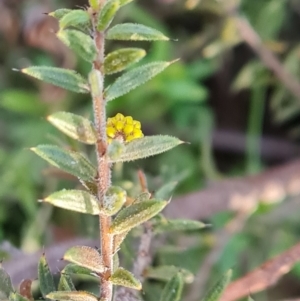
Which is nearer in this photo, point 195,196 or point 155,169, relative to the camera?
point 195,196

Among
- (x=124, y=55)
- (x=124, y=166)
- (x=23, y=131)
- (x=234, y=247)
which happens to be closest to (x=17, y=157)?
(x=23, y=131)

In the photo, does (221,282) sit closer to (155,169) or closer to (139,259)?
(139,259)

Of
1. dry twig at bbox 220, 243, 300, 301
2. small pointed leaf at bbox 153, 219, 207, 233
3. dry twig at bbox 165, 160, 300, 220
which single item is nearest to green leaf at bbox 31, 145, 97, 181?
small pointed leaf at bbox 153, 219, 207, 233

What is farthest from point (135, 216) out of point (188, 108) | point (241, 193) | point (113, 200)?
point (188, 108)

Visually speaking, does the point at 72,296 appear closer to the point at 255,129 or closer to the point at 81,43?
the point at 81,43

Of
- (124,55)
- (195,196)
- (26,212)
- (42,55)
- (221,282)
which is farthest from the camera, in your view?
(42,55)

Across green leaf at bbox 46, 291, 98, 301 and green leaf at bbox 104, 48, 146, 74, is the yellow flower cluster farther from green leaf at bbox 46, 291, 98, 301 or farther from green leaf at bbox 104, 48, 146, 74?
green leaf at bbox 46, 291, 98, 301
